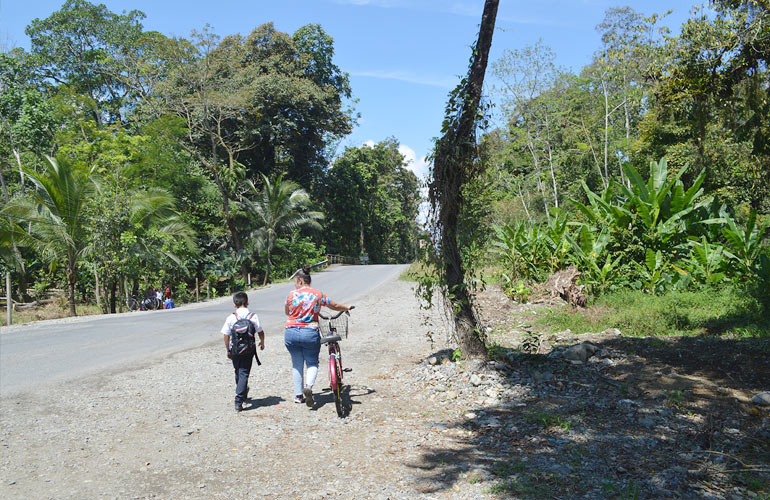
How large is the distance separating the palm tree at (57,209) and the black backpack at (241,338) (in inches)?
583

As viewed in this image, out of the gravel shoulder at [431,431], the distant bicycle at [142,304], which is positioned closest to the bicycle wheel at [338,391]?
the gravel shoulder at [431,431]

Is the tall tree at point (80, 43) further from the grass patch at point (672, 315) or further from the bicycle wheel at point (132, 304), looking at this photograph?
the grass patch at point (672, 315)

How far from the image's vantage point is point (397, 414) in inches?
245

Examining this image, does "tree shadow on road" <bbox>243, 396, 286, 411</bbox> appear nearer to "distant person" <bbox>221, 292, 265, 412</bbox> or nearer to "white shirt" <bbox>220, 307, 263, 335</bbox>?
"distant person" <bbox>221, 292, 265, 412</bbox>

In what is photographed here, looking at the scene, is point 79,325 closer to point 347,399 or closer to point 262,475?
point 347,399

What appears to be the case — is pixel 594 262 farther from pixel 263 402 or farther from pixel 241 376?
pixel 241 376

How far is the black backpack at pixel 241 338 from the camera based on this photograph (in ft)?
20.3

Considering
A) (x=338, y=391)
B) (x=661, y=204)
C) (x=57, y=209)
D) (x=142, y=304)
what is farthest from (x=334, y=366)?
(x=142, y=304)

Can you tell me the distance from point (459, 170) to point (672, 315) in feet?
18.4

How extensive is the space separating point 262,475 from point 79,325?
11.7m

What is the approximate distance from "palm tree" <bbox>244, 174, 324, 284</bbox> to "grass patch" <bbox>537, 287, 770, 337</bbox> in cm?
2377

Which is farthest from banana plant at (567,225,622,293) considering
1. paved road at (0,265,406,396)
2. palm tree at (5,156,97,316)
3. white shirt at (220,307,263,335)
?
palm tree at (5,156,97,316)

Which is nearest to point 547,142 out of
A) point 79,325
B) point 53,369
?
point 79,325

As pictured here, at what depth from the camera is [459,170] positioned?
7156 mm
